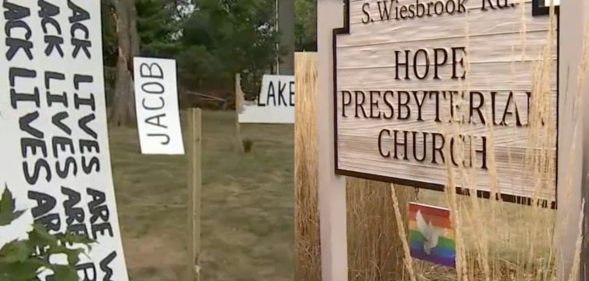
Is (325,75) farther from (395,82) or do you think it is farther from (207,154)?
(207,154)

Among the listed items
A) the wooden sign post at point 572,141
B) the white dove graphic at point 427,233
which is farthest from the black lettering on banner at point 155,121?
the wooden sign post at point 572,141

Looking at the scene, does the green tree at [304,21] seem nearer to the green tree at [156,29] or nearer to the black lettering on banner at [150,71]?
the green tree at [156,29]

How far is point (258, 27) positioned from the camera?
13742 mm

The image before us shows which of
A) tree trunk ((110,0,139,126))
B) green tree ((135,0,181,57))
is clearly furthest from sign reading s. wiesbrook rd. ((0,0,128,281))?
green tree ((135,0,181,57))

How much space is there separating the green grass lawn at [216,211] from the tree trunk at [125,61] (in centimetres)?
107

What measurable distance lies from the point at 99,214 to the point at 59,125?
12.3 inches

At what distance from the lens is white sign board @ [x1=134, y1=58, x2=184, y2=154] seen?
304 cm

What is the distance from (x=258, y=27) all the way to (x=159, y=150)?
35.9ft

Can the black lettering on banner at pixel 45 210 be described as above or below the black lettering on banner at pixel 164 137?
below

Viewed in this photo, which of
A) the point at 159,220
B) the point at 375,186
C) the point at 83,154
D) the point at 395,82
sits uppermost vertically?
the point at 395,82

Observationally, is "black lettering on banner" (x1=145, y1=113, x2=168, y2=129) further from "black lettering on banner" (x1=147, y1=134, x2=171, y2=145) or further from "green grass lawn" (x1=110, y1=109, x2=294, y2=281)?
"green grass lawn" (x1=110, y1=109, x2=294, y2=281)

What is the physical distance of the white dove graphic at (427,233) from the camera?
2.35 meters

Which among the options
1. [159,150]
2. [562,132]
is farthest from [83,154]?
[562,132]

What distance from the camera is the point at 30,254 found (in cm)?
103
